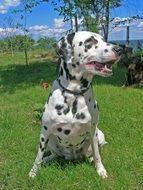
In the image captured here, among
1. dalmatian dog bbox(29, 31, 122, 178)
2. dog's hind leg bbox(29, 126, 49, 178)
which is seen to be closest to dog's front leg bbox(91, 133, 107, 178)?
dalmatian dog bbox(29, 31, 122, 178)

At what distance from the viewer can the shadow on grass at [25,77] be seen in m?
12.9

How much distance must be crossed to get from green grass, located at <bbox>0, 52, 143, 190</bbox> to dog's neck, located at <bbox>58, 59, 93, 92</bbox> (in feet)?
3.47

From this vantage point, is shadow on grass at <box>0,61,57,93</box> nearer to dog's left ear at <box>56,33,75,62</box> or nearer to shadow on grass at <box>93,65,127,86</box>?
shadow on grass at <box>93,65,127,86</box>

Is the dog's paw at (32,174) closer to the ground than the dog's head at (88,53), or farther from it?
closer to the ground

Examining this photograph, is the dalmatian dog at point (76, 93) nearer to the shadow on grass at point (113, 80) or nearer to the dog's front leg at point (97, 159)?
the dog's front leg at point (97, 159)

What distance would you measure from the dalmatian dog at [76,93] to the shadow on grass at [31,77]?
704cm

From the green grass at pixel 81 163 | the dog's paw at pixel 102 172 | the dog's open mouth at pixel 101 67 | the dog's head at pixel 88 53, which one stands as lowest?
the green grass at pixel 81 163

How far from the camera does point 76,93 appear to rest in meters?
4.85

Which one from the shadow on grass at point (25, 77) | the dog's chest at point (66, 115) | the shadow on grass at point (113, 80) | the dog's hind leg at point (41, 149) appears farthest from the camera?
the shadow on grass at point (25, 77)

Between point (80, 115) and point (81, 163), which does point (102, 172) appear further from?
point (80, 115)

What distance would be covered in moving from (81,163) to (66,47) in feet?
5.14

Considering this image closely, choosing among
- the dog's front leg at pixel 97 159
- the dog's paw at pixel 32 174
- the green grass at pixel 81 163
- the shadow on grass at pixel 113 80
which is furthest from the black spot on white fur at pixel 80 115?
the shadow on grass at pixel 113 80

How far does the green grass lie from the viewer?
4980 mm

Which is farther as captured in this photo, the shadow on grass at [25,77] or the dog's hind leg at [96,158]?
the shadow on grass at [25,77]
